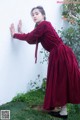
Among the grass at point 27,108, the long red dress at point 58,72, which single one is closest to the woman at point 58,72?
the long red dress at point 58,72

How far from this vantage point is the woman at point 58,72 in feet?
16.1

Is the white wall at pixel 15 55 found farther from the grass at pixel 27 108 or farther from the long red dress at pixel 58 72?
the long red dress at pixel 58 72

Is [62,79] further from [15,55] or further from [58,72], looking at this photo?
[15,55]

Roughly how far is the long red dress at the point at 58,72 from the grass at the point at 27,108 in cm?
19

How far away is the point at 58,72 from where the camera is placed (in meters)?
4.92

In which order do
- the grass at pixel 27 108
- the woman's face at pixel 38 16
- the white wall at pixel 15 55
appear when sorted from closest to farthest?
the grass at pixel 27 108, the woman's face at pixel 38 16, the white wall at pixel 15 55

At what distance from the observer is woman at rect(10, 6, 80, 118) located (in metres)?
4.91

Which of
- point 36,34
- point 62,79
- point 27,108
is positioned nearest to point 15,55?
point 36,34

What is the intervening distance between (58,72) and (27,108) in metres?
0.78

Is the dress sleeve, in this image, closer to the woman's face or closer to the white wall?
the woman's face

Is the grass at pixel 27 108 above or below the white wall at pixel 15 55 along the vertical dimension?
below

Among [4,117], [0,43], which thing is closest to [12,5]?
[0,43]

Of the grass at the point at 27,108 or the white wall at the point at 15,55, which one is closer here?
the grass at the point at 27,108

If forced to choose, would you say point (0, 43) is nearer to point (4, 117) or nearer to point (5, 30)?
point (5, 30)
